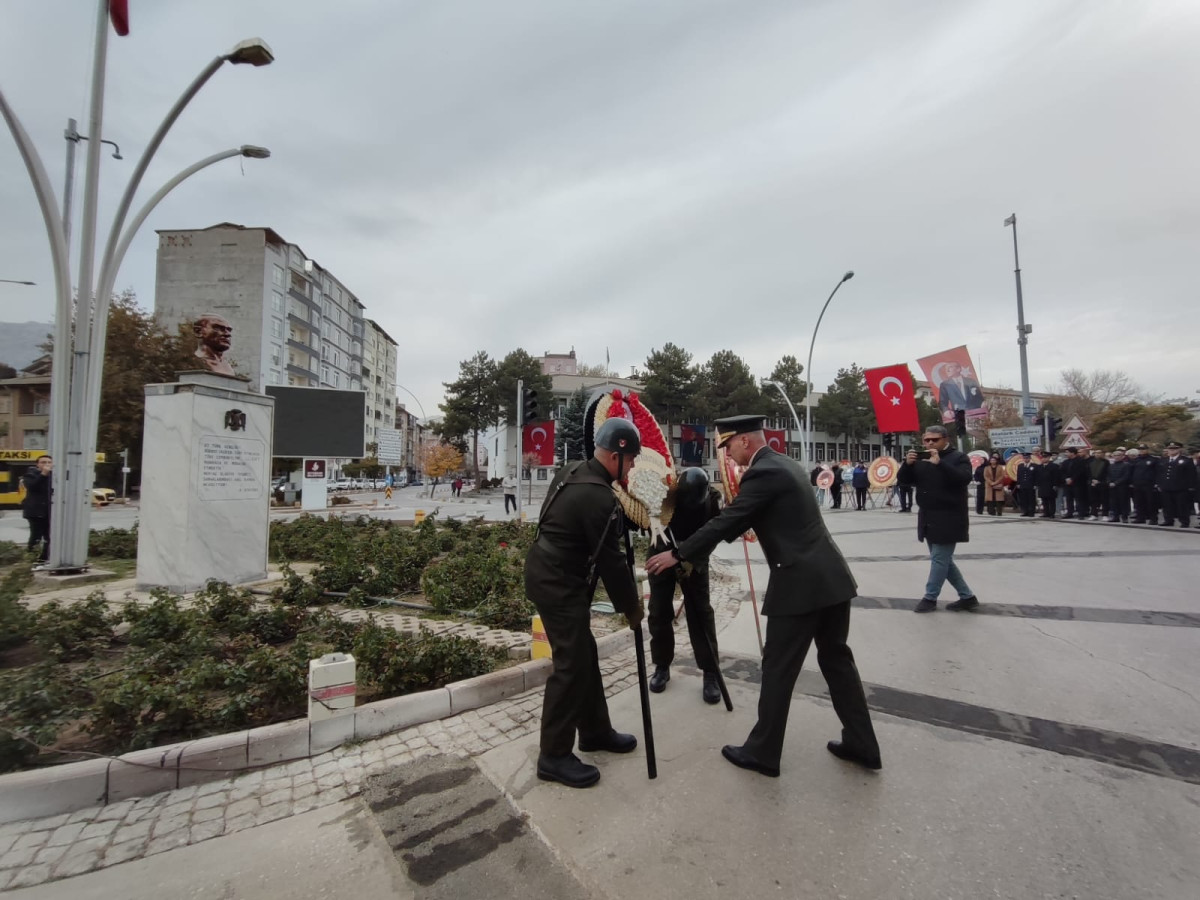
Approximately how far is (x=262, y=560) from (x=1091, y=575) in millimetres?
11752

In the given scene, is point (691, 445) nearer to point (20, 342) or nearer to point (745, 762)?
point (745, 762)

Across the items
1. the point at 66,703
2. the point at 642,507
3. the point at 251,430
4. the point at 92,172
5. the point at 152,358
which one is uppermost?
the point at 152,358

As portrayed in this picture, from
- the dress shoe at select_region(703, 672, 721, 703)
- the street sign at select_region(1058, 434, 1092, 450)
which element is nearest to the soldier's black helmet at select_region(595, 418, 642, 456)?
the dress shoe at select_region(703, 672, 721, 703)

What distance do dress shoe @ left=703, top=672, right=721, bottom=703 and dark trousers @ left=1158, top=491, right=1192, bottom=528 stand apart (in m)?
16.0

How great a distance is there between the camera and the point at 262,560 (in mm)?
7871

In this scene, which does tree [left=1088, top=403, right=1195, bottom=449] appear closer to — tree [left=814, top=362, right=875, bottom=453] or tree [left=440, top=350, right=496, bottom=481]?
tree [left=814, top=362, right=875, bottom=453]

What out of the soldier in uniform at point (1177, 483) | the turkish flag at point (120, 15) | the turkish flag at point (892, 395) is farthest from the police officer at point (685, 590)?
the turkish flag at point (892, 395)

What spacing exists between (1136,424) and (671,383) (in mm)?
32163

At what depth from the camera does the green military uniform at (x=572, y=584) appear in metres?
2.96

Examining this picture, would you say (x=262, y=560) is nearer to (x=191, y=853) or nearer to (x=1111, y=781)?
(x=191, y=853)

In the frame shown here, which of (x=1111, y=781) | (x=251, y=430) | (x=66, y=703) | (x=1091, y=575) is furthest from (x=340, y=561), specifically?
(x=1091, y=575)

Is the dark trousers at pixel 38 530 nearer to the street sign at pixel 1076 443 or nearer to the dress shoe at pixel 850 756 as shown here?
the dress shoe at pixel 850 756

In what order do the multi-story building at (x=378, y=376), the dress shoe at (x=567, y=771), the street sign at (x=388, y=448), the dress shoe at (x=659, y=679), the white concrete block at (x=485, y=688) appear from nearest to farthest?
the dress shoe at (x=567, y=771)
the white concrete block at (x=485, y=688)
the dress shoe at (x=659, y=679)
the street sign at (x=388, y=448)
the multi-story building at (x=378, y=376)

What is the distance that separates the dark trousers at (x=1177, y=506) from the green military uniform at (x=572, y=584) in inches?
673
